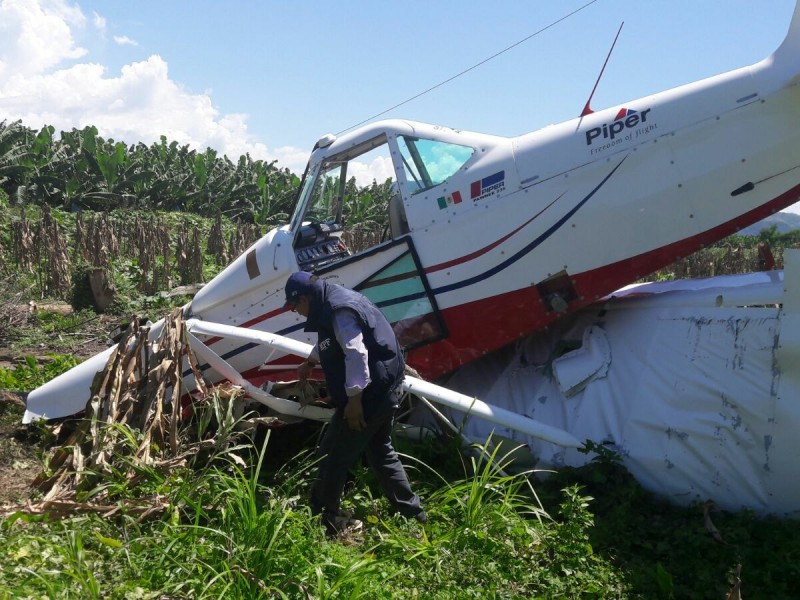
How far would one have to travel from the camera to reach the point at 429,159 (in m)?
6.32

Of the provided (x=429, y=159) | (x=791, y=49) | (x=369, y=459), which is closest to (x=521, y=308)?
(x=429, y=159)

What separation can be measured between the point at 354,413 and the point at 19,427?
358 cm

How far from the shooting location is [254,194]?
1320 inches

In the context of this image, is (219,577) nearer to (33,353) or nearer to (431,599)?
(431,599)

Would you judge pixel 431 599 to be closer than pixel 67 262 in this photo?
Yes

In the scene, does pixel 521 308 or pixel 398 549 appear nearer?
pixel 398 549

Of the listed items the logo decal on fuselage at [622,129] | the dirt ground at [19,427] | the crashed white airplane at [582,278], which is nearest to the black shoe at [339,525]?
the crashed white airplane at [582,278]

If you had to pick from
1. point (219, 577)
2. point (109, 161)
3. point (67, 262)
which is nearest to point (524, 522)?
point (219, 577)

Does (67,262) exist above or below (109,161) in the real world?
below

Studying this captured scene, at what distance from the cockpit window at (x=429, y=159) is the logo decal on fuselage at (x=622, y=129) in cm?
109

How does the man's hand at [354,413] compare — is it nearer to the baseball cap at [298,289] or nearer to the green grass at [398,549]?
the green grass at [398,549]

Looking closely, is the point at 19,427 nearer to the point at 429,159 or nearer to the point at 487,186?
the point at 429,159

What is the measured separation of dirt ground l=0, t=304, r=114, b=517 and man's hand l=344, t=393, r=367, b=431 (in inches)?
81.3

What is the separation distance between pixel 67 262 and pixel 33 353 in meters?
4.25
